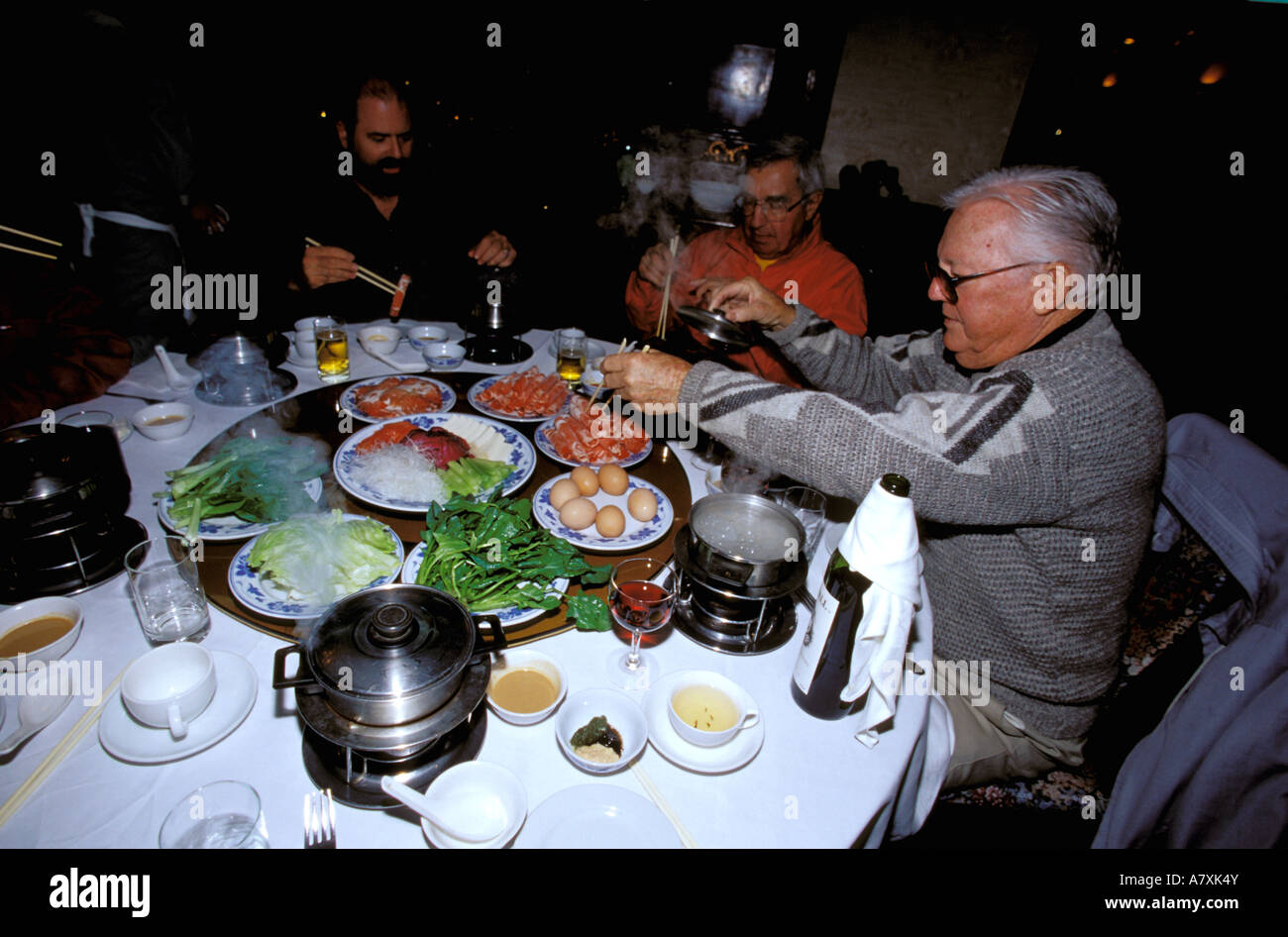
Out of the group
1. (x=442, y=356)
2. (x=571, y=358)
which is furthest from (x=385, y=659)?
(x=442, y=356)

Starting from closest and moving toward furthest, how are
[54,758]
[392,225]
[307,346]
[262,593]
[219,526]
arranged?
1. [54,758]
2. [262,593]
3. [219,526]
4. [307,346]
5. [392,225]

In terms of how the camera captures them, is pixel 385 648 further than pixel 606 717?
No

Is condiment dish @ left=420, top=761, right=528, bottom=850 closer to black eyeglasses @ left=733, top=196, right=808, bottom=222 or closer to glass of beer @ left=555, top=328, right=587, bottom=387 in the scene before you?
glass of beer @ left=555, top=328, right=587, bottom=387

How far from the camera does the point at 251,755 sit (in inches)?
49.2

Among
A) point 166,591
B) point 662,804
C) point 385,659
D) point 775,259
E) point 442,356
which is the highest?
point 775,259

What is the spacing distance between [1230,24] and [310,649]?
1079cm

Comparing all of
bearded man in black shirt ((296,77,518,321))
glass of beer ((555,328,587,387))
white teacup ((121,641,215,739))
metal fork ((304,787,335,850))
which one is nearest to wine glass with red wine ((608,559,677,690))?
metal fork ((304,787,335,850))

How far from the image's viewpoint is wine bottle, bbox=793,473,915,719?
4.53 feet

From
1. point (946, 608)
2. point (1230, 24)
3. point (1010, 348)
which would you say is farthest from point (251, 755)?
point (1230, 24)

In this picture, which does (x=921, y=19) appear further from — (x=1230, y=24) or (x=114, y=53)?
(x=114, y=53)

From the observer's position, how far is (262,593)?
1617 mm

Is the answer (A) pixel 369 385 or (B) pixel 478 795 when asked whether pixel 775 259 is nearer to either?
(A) pixel 369 385

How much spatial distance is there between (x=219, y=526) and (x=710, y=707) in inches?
67.9
